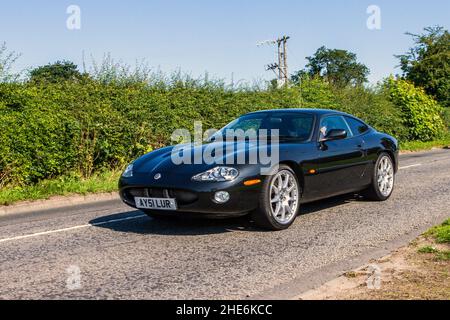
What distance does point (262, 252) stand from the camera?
224 inches

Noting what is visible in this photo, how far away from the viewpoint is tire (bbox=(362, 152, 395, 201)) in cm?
857

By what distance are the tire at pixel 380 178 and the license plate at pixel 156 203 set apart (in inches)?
142

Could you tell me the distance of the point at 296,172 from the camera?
6.92 m

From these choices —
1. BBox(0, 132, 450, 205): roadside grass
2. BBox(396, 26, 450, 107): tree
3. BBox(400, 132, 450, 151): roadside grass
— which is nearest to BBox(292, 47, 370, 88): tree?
BBox(396, 26, 450, 107): tree

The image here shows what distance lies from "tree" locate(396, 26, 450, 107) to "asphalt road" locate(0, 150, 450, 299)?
32220 mm

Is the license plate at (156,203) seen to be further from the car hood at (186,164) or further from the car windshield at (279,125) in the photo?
the car windshield at (279,125)

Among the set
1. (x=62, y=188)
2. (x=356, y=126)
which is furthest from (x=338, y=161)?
(x=62, y=188)

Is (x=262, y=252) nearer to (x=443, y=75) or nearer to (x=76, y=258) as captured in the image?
(x=76, y=258)

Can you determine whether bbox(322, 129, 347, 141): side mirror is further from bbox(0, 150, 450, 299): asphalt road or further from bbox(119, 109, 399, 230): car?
bbox(0, 150, 450, 299): asphalt road

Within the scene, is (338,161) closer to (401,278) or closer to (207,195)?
(207,195)

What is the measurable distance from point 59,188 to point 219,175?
5.25 metres

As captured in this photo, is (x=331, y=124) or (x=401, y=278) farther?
(x=331, y=124)

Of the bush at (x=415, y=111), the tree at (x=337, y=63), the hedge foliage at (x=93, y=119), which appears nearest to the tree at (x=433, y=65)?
the bush at (x=415, y=111)

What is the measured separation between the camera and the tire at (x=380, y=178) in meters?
8.57
